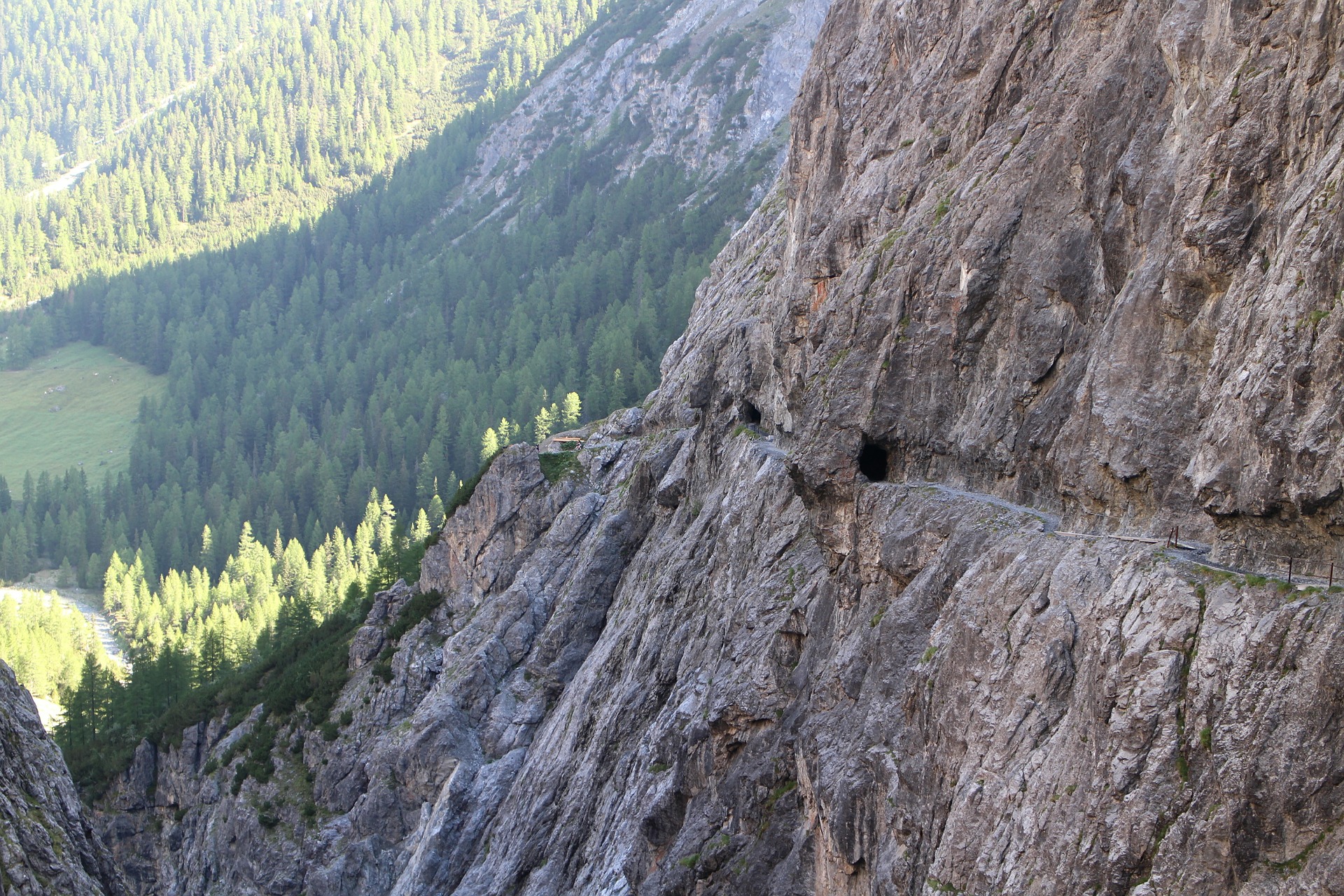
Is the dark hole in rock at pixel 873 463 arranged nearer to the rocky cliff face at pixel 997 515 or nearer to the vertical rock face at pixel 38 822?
the rocky cliff face at pixel 997 515

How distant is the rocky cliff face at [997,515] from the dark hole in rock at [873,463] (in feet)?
0.39

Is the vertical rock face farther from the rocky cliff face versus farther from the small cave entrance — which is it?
the small cave entrance

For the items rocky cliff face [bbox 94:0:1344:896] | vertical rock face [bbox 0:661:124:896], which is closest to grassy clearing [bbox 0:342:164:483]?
vertical rock face [bbox 0:661:124:896]

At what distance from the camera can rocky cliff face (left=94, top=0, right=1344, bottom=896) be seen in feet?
57.3

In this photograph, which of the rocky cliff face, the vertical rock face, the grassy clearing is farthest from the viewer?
the grassy clearing

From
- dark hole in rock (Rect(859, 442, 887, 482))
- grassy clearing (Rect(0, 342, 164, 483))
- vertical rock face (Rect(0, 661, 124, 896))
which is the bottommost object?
grassy clearing (Rect(0, 342, 164, 483))

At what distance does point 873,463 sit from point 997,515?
21.1 ft

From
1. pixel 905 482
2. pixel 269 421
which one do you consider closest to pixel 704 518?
pixel 905 482

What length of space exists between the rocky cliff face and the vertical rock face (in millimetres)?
14211

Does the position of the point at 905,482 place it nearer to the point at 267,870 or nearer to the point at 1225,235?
the point at 1225,235

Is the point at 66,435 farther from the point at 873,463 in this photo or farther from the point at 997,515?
the point at 997,515

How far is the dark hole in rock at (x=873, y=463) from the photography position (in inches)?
1211

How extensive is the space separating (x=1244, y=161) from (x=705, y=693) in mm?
21827

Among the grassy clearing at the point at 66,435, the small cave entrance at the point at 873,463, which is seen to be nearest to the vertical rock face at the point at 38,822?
the small cave entrance at the point at 873,463
